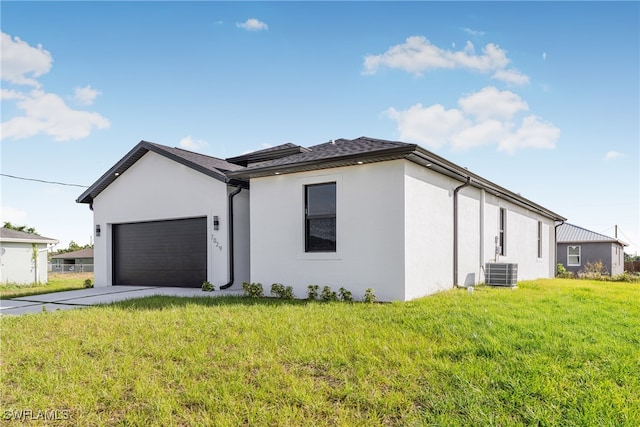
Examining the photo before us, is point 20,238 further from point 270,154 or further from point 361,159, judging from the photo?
point 361,159

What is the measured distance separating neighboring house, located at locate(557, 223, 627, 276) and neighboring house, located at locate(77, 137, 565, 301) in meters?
12.5

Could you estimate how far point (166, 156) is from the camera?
1138 centimetres

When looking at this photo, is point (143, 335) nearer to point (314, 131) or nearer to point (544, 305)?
point (544, 305)

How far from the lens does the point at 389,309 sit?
265 inches

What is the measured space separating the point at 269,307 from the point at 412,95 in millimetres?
7076

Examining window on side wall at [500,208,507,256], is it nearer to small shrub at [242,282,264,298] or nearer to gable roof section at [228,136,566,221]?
gable roof section at [228,136,566,221]

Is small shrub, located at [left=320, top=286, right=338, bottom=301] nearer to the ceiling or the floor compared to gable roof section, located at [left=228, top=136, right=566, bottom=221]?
nearer to the floor

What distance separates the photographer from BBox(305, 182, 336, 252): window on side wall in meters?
8.67

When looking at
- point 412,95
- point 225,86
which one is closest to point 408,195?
point 412,95

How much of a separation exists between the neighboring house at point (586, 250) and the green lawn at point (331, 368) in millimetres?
20197

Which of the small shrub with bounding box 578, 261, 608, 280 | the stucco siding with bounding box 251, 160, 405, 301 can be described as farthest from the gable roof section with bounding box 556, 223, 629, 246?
the stucco siding with bounding box 251, 160, 405, 301

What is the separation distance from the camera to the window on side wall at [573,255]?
23766 millimetres

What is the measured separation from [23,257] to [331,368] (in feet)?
64.0

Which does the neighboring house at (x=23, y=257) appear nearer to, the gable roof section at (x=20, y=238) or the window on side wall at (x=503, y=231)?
the gable roof section at (x=20, y=238)
